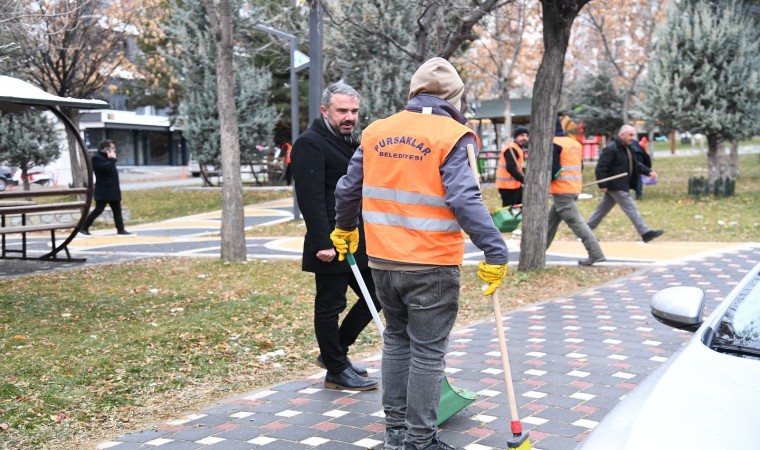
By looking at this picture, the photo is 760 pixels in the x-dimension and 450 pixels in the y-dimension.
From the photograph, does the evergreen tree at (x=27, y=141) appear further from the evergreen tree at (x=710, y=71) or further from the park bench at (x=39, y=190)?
the evergreen tree at (x=710, y=71)

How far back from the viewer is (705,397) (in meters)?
2.67

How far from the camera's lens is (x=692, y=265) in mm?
10820

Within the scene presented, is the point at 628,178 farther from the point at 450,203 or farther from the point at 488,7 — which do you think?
the point at 450,203

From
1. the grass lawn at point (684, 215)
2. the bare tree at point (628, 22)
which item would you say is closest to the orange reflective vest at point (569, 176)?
the grass lawn at point (684, 215)

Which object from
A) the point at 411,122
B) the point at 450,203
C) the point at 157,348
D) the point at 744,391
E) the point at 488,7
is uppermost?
the point at 488,7

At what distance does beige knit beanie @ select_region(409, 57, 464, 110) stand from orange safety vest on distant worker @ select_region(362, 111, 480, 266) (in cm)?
16

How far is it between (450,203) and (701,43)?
736 inches

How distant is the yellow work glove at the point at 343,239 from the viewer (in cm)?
479

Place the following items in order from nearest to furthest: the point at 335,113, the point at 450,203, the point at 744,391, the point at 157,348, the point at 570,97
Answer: the point at 744,391 → the point at 450,203 → the point at 335,113 → the point at 157,348 → the point at 570,97

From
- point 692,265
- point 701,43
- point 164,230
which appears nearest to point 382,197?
point 692,265

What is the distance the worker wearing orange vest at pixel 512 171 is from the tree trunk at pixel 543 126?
3.15 meters

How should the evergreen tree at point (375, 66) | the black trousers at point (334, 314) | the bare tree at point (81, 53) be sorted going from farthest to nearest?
the evergreen tree at point (375, 66) < the bare tree at point (81, 53) < the black trousers at point (334, 314)

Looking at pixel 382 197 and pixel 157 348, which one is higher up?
pixel 382 197

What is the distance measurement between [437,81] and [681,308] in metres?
1.54
